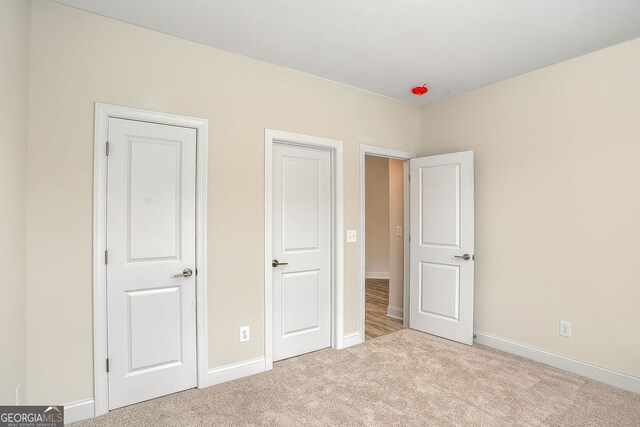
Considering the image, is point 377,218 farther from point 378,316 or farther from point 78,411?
point 78,411

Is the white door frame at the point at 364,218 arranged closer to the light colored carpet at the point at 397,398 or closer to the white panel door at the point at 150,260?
the light colored carpet at the point at 397,398

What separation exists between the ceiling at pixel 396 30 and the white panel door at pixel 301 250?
0.92 m

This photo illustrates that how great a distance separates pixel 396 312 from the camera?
439cm

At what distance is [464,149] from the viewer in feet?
12.0

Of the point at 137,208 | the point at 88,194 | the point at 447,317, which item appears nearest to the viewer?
the point at 88,194

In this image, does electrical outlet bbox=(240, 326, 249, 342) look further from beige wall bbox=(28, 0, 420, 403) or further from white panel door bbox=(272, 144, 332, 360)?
white panel door bbox=(272, 144, 332, 360)

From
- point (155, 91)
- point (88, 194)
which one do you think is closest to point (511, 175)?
point (155, 91)

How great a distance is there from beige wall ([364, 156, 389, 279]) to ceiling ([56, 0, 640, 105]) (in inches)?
171

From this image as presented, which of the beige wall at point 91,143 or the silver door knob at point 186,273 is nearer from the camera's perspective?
the beige wall at point 91,143

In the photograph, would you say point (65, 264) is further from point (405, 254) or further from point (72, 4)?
point (405, 254)

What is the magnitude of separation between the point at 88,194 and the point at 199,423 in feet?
5.51

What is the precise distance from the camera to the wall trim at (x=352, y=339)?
132 inches

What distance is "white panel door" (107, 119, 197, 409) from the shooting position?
2252mm

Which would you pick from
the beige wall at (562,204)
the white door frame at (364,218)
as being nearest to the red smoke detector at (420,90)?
the beige wall at (562,204)
